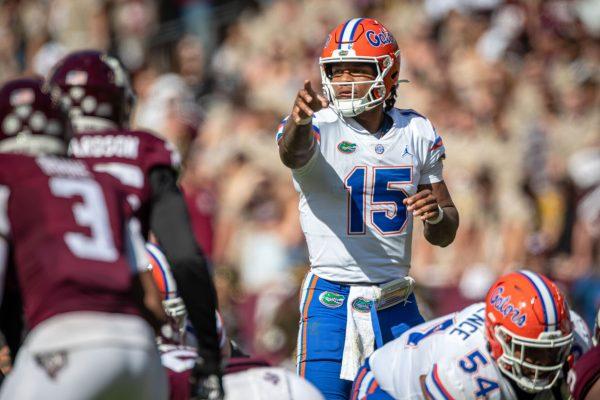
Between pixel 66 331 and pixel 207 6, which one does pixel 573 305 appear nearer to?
pixel 66 331

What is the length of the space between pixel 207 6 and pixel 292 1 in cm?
145

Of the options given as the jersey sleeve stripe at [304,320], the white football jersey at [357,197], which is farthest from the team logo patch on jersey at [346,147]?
the jersey sleeve stripe at [304,320]

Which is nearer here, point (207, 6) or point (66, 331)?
point (66, 331)

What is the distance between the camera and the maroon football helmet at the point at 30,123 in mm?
4434

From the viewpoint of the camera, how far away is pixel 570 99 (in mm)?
11867

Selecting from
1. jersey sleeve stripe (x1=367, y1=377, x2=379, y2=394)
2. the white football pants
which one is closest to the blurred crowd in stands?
jersey sleeve stripe (x1=367, y1=377, x2=379, y2=394)

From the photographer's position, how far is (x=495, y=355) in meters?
5.27

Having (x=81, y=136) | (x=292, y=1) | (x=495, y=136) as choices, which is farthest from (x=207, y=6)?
(x=81, y=136)

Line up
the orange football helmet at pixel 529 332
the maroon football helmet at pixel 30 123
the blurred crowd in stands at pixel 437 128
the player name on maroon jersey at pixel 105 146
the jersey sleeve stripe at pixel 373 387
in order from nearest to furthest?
the maroon football helmet at pixel 30 123 < the player name on maroon jersey at pixel 105 146 < the orange football helmet at pixel 529 332 < the jersey sleeve stripe at pixel 373 387 < the blurred crowd in stands at pixel 437 128

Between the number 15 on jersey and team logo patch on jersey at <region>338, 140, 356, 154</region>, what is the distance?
0.29ft

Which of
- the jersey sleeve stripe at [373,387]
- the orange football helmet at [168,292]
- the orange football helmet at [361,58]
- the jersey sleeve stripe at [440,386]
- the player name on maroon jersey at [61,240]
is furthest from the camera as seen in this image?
the orange football helmet at [168,292]

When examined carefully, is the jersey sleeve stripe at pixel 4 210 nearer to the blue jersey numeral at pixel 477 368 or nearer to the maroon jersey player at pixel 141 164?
the maroon jersey player at pixel 141 164

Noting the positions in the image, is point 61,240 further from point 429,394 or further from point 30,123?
point 429,394

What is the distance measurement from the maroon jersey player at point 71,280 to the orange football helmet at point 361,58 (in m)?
1.67
